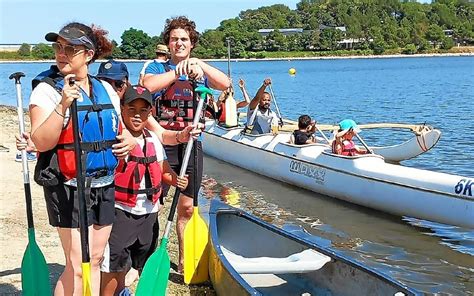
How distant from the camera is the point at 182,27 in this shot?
14.8 feet

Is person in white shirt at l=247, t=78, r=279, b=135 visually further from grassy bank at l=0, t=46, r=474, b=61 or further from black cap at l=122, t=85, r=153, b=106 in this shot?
grassy bank at l=0, t=46, r=474, b=61

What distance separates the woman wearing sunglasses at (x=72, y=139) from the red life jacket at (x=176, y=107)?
47.8 inches

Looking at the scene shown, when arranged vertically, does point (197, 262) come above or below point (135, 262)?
below

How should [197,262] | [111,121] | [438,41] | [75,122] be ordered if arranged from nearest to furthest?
[75,122] → [111,121] → [197,262] → [438,41]

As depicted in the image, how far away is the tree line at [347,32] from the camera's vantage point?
348ft

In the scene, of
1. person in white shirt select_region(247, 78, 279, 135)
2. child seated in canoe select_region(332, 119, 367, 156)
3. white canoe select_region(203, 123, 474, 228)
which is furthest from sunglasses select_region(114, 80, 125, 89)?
person in white shirt select_region(247, 78, 279, 135)

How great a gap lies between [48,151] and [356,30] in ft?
429

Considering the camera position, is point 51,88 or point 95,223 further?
point 95,223

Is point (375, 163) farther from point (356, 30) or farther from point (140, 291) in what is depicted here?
point (356, 30)

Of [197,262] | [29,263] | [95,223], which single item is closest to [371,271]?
[197,262]

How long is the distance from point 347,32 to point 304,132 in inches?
4806

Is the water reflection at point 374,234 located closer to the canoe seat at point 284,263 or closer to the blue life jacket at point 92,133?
the canoe seat at point 284,263

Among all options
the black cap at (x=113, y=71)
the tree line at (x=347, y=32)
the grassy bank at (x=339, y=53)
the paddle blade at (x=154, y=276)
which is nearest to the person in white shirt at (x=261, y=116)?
the black cap at (x=113, y=71)

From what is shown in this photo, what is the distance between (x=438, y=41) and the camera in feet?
406
